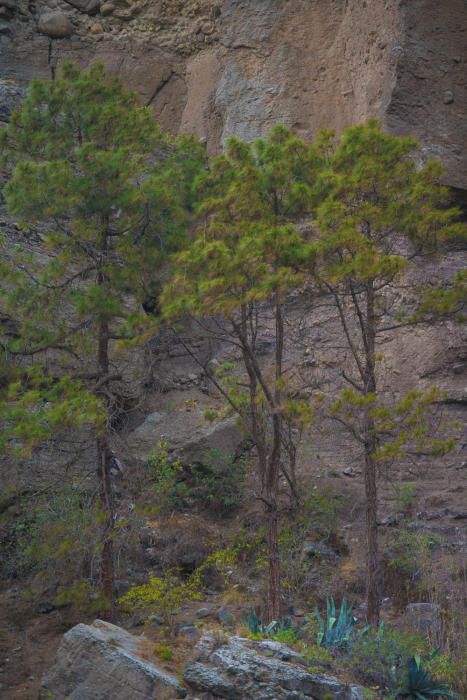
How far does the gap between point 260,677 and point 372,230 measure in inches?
222

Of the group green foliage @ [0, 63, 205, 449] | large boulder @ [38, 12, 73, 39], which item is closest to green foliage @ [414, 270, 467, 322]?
green foliage @ [0, 63, 205, 449]

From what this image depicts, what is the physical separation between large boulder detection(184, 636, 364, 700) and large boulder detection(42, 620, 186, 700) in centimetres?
31

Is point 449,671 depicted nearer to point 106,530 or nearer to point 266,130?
point 106,530

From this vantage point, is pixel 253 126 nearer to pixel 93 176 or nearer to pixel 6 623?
pixel 93 176

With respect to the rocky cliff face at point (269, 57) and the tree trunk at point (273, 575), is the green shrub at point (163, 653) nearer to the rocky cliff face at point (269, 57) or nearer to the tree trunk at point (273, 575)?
the tree trunk at point (273, 575)

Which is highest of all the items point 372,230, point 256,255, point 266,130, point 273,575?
point 266,130

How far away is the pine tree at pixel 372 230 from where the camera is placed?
10.9 m

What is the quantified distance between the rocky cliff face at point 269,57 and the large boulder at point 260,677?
31.8ft

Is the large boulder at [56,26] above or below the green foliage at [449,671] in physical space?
above

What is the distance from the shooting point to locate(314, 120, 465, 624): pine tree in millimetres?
10945

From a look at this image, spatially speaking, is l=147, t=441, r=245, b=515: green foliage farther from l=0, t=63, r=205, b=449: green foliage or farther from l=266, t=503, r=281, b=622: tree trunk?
l=266, t=503, r=281, b=622: tree trunk

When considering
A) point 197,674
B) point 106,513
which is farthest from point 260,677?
point 106,513

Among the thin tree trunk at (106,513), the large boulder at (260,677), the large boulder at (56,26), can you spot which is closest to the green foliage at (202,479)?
the thin tree trunk at (106,513)

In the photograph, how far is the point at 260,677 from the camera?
9.14 m
